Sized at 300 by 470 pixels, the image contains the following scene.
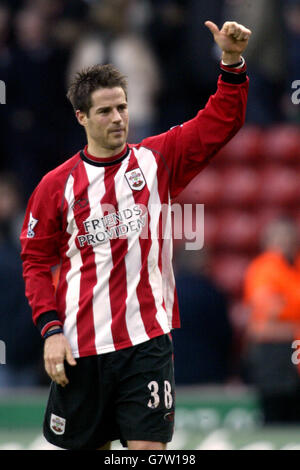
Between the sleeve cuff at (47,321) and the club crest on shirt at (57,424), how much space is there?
385 mm

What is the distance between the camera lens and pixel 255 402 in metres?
7.11

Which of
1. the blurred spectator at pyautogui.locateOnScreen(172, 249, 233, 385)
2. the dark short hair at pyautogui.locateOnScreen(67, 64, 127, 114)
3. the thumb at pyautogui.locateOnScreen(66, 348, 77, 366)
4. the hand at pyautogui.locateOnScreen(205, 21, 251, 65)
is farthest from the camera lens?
the blurred spectator at pyautogui.locateOnScreen(172, 249, 233, 385)

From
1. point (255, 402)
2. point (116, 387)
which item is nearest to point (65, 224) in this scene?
point (116, 387)

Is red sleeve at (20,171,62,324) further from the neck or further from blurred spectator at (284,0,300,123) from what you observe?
blurred spectator at (284,0,300,123)

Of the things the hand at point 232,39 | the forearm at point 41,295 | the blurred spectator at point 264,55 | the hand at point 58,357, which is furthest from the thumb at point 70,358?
the blurred spectator at point 264,55

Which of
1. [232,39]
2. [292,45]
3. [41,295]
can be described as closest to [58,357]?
[41,295]

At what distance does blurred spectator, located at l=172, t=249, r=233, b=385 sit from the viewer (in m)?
7.36

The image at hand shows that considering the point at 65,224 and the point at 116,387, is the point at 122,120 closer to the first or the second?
the point at 65,224

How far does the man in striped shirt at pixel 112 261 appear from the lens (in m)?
4.20

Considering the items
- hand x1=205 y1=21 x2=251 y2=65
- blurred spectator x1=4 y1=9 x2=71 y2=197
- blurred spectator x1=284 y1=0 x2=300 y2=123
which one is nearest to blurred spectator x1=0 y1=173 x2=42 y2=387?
blurred spectator x1=4 y1=9 x2=71 y2=197

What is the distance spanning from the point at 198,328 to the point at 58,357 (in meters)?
3.29

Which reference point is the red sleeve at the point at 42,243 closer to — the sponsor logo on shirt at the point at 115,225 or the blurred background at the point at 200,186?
the sponsor logo on shirt at the point at 115,225

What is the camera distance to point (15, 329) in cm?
752

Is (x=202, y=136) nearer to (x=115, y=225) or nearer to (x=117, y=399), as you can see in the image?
(x=115, y=225)
